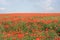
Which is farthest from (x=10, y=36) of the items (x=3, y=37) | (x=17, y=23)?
(x=17, y=23)

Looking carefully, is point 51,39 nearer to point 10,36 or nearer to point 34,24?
point 10,36

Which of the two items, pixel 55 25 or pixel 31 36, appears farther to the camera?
pixel 55 25

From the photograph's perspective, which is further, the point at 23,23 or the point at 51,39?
the point at 23,23

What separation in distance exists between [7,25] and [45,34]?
15.2ft

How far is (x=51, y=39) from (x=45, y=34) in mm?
615

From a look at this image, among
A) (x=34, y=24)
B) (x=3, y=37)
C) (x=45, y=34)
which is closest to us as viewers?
(x=3, y=37)

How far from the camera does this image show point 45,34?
458 inches

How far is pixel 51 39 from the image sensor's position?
11109 millimetres

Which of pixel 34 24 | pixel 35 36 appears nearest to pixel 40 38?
pixel 35 36

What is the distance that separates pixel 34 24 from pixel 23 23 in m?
0.78

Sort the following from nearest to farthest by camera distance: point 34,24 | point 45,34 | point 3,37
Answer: point 3,37
point 45,34
point 34,24

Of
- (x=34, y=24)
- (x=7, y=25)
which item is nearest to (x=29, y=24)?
(x=34, y=24)

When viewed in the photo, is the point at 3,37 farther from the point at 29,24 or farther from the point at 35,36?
the point at 29,24

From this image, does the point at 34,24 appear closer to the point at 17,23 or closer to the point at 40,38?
Result: the point at 17,23
